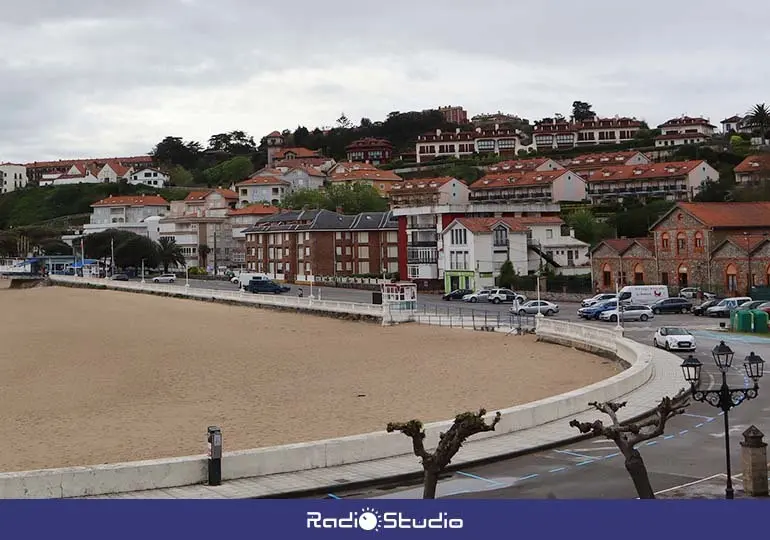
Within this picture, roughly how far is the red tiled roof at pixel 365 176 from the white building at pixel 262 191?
907 cm

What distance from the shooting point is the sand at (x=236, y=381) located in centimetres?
2075

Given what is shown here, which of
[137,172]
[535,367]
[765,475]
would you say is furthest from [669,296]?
[137,172]

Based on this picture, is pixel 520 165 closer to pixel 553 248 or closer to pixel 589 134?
pixel 589 134

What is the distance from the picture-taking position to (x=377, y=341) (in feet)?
142

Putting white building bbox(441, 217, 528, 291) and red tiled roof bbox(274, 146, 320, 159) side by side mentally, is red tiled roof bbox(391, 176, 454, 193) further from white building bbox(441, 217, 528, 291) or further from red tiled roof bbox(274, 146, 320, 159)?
red tiled roof bbox(274, 146, 320, 159)

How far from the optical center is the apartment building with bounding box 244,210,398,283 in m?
89.6

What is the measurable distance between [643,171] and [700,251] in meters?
47.3

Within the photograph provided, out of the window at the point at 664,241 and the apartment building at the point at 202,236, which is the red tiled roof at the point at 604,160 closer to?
the apartment building at the point at 202,236

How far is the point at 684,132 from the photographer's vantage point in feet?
454

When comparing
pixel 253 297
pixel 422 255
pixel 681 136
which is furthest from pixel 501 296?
pixel 681 136

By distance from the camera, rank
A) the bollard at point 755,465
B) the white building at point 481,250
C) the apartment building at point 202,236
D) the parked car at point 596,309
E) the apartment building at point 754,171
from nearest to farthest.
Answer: the bollard at point 755,465 → the parked car at point 596,309 → the white building at point 481,250 → the apartment building at point 754,171 → the apartment building at point 202,236

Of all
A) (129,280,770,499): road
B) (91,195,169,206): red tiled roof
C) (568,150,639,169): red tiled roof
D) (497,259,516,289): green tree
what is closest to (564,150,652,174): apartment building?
(568,150,639,169): red tiled roof

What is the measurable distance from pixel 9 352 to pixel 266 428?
21542 mm

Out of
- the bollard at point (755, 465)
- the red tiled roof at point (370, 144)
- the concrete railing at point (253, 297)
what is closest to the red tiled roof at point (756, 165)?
the concrete railing at point (253, 297)
